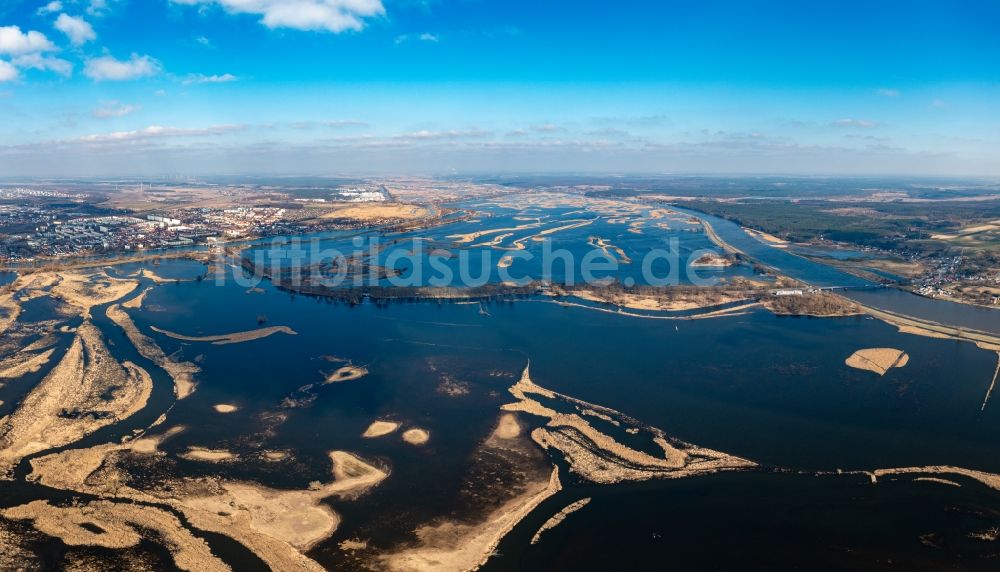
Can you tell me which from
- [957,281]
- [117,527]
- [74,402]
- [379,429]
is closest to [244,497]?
[117,527]

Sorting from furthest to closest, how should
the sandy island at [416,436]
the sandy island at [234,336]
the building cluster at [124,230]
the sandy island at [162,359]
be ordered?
the building cluster at [124,230], the sandy island at [234,336], the sandy island at [162,359], the sandy island at [416,436]

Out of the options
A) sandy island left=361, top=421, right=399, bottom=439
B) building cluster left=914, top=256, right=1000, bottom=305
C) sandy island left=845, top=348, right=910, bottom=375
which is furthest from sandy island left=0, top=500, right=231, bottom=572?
building cluster left=914, top=256, right=1000, bottom=305

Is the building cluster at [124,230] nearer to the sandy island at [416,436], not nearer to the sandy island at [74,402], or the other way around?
the sandy island at [74,402]

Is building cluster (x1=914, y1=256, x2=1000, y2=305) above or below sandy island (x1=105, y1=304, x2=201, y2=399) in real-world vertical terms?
above

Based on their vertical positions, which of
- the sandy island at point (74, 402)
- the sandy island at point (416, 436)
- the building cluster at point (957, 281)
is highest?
the building cluster at point (957, 281)

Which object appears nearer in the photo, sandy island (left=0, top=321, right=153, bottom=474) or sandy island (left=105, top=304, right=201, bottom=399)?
sandy island (left=0, top=321, right=153, bottom=474)

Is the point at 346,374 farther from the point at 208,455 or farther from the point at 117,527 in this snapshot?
the point at 117,527

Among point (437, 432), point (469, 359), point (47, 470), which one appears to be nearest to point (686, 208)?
point (469, 359)

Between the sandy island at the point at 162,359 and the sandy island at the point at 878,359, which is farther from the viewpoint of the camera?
the sandy island at the point at 878,359

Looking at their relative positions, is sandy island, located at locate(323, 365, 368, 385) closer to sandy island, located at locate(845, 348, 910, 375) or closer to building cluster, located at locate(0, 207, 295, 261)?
sandy island, located at locate(845, 348, 910, 375)

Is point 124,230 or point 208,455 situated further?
point 124,230

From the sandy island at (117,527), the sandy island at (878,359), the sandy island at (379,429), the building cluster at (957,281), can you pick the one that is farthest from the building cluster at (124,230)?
the building cluster at (957,281)
